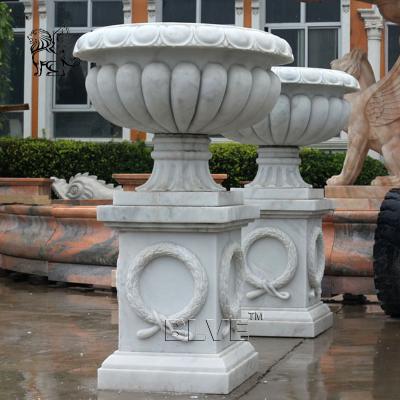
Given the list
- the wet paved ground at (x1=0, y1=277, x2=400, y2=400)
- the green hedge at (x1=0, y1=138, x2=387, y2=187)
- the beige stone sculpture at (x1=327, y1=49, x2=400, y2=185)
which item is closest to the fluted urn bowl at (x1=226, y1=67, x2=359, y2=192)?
the wet paved ground at (x1=0, y1=277, x2=400, y2=400)

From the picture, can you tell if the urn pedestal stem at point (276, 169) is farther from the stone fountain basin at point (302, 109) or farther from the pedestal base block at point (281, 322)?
the pedestal base block at point (281, 322)

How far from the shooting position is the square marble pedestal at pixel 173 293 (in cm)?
517

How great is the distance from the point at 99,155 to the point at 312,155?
12.7ft

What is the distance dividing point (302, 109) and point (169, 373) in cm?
233

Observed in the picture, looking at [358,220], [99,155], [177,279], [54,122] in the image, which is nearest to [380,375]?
[177,279]

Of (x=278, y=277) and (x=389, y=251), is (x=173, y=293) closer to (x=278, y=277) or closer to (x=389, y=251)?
(x=278, y=277)

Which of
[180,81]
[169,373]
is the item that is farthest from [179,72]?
[169,373]

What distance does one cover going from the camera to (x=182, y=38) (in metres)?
4.97

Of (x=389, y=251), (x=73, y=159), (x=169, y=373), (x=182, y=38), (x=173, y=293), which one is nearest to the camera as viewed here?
(x=182, y=38)

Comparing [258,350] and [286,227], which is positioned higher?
[286,227]

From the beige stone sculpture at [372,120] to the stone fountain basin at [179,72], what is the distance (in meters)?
4.35

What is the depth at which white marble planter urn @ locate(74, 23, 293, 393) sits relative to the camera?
198 inches

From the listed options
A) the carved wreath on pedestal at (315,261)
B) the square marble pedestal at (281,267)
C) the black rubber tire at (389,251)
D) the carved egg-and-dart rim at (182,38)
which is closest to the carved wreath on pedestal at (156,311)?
the carved egg-and-dart rim at (182,38)

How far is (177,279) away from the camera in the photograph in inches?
207
